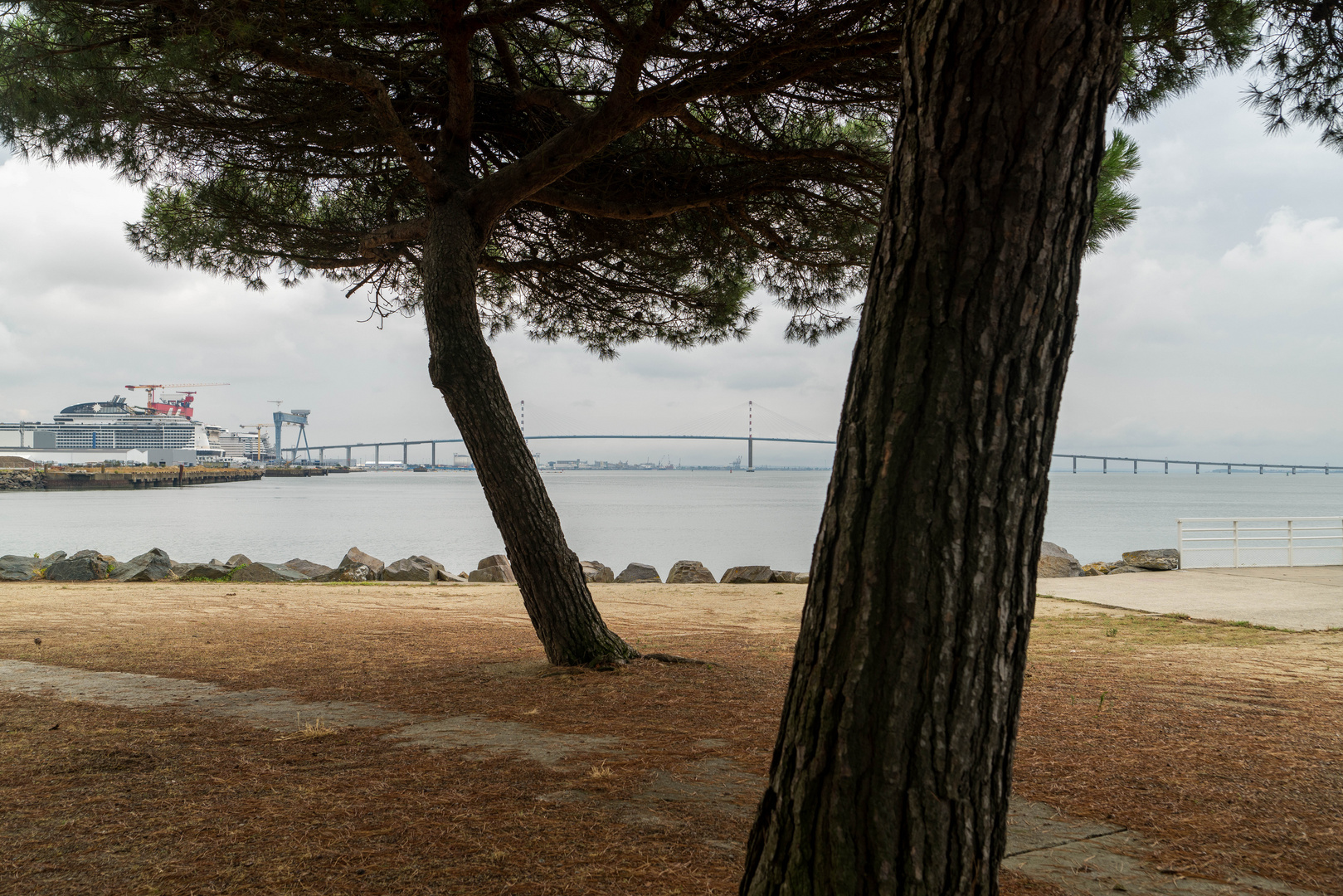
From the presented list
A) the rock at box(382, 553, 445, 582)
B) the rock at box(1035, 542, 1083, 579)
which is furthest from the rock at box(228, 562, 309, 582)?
the rock at box(1035, 542, 1083, 579)

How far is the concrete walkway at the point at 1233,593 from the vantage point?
6.72 m

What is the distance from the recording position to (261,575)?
1088cm

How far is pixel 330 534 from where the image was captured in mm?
24109

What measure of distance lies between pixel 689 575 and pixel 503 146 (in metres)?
7.94

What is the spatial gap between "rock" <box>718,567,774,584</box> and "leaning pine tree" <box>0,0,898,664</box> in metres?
5.43

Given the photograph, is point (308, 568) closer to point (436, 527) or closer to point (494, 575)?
point (494, 575)

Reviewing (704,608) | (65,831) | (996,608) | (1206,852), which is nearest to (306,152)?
(65,831)

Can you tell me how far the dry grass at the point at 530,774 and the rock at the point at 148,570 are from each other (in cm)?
615

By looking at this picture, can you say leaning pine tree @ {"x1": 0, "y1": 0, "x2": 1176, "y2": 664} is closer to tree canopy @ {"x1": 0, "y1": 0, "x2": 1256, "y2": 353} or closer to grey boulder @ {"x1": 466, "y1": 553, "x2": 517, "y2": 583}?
tree canopy @ {"x1": 0, "y1": 0, "x2": 1256, "y2": 353}

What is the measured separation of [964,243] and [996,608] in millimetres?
634

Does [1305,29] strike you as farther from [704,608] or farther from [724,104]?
[704,608]

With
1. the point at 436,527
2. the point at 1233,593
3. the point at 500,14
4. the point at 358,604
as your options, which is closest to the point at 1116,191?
the point at 500,14

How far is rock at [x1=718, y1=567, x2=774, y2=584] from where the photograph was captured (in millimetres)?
11578

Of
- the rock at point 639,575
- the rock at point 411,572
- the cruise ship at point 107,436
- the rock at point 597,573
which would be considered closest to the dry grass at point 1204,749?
the rock at point 639,575
